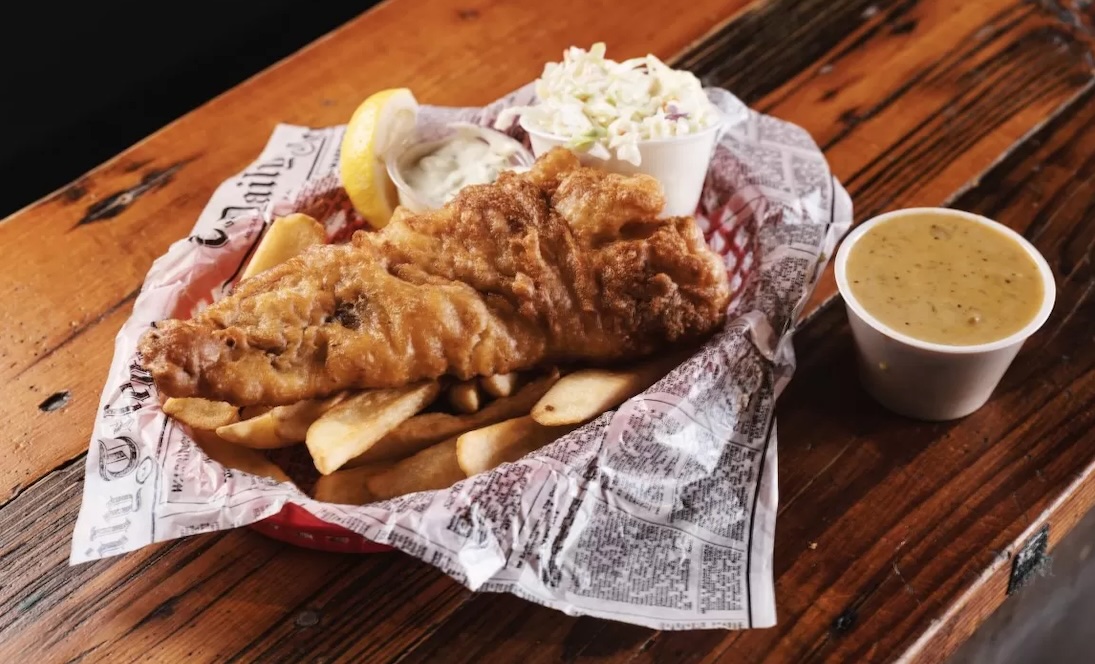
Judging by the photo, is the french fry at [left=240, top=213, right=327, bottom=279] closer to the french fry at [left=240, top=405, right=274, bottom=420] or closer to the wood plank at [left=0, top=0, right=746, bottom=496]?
the french fry at [left=240, top=405, right=274, bottom=420]

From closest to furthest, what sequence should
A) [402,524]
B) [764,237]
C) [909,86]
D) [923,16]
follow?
[402,524], [764,237], [909,86], [923,16]

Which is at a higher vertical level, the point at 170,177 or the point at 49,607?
the point at 170,177

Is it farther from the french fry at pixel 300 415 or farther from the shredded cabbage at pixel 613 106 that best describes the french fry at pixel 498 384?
the shredded cabbage at pixel 613 106

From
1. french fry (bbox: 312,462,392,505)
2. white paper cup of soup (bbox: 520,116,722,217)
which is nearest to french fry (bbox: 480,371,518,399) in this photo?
→ french fry (bbox: 312,462,392,505)

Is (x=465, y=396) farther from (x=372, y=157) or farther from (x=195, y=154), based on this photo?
(x=195, y=154)

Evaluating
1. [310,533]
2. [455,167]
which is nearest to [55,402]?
[310,533]

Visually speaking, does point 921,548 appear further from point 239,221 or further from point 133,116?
point 133,116

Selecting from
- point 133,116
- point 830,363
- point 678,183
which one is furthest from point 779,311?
point 133,116
